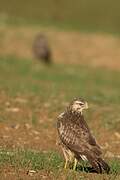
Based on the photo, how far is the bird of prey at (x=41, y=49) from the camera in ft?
110

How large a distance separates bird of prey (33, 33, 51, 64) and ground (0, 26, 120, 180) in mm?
561

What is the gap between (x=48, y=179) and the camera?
31.3ft

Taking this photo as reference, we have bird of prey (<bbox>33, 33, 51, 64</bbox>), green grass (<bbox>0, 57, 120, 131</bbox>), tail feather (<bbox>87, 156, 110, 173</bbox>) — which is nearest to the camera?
tail feather (<bbox>87, 156, 110, 173</bbox>)

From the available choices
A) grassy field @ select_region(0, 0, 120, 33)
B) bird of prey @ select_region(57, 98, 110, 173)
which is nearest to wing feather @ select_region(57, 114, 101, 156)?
bird of prey @ select_region(57, 98, 110, 173)

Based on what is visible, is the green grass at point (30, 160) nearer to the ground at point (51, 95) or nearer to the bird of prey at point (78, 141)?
the ground at point (51, 95)

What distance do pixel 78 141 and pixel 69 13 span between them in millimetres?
35786

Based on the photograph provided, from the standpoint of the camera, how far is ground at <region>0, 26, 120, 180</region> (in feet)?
34.8

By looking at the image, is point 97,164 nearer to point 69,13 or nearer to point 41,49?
point 41,49

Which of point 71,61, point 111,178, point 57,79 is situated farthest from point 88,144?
point 71,61

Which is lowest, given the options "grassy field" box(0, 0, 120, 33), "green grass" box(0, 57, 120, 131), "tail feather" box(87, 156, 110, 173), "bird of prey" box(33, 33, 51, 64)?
"tail feather" box(87, 156, 110, 173)

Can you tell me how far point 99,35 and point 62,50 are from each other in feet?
10.6

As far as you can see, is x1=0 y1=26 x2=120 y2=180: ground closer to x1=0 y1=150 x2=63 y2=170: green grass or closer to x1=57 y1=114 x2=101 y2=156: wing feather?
x1=0 y1=150 x2=63 y2=170: green grass

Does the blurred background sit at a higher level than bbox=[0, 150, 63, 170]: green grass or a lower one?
higher

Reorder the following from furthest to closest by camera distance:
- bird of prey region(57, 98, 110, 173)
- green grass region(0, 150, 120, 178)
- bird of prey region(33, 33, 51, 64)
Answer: bird of prey region(33, 33, 51, 64) → green grass region(0, 150, 120, 178) → bird of prey region(57, 98, 110, 173)
